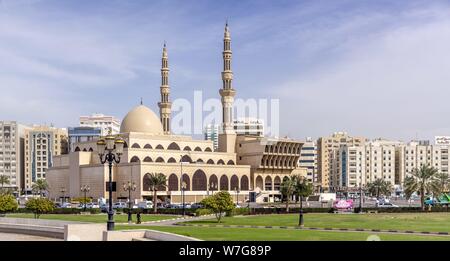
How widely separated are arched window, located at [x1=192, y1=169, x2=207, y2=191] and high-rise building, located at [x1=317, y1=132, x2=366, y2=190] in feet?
195

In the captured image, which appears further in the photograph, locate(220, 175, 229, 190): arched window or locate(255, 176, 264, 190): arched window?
locate(255, 176, 264, 190): arched window

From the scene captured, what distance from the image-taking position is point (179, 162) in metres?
105

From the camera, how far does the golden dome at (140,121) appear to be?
10656cm

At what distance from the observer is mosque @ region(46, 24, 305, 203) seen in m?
97.7

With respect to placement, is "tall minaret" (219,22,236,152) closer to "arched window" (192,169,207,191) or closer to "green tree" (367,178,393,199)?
"arched window" (192,169,207,191)

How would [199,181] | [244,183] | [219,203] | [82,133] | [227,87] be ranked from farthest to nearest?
[82,133] → [244,183] → [199,181] → [227,87] → [219,203]

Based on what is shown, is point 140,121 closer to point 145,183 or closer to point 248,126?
point 145,183

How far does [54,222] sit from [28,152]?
408ft

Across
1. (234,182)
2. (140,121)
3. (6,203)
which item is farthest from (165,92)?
(6,203)

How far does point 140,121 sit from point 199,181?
544 inches

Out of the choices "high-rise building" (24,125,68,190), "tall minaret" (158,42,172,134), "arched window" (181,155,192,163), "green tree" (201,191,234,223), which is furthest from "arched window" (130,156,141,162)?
"high-rise building" (24,125,68,190)

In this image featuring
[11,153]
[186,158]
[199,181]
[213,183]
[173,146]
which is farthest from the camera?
[11,153]

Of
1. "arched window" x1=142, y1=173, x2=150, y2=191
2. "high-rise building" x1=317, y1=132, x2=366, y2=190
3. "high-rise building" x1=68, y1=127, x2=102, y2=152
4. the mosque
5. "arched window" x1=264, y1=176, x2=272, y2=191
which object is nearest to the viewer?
"arched window" x1=142, y1=173, x2=150, y2=191

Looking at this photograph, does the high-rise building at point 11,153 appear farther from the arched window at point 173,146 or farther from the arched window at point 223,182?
the arched window at point 223,182
